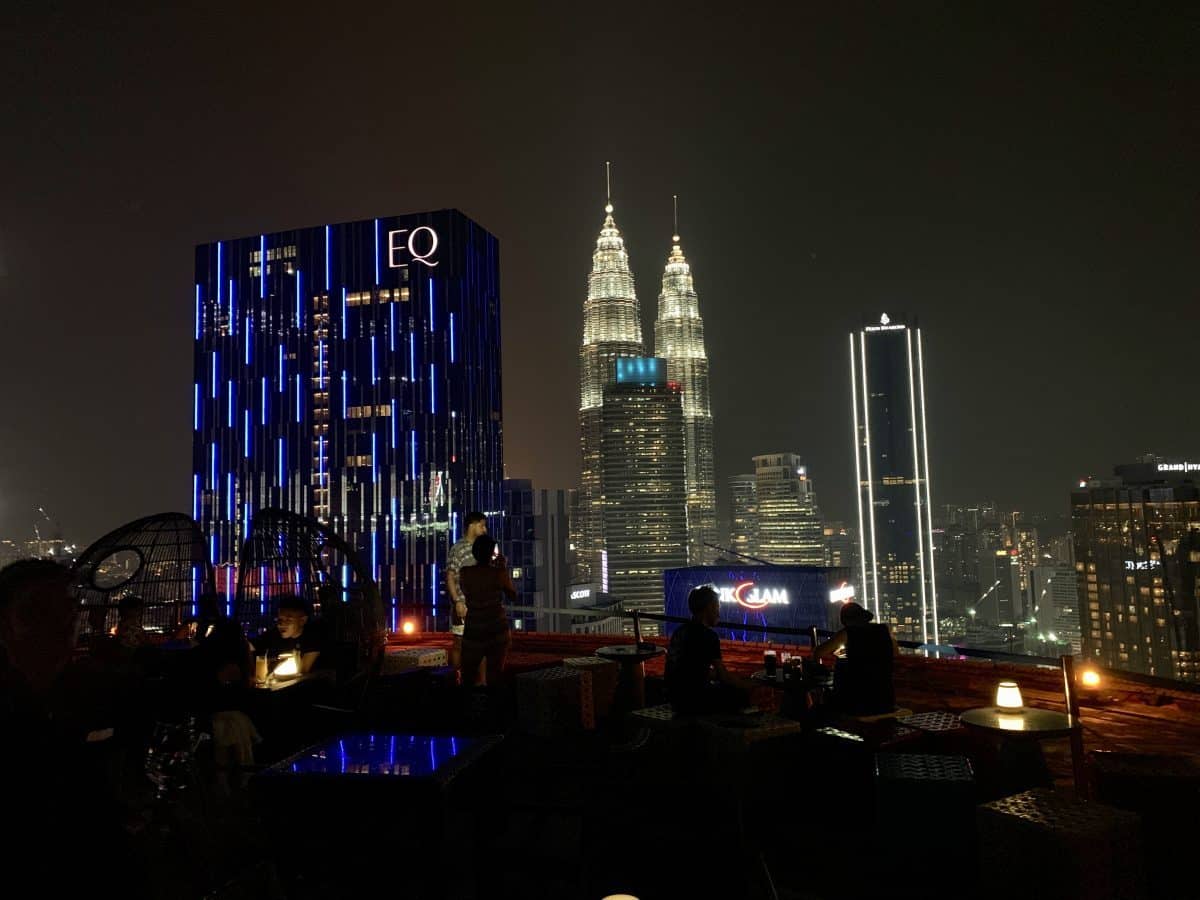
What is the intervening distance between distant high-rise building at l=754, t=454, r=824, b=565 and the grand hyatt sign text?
4714 inches

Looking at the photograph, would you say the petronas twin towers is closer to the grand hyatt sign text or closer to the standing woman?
the grand hyatt sign text

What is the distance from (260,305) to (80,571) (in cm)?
6760

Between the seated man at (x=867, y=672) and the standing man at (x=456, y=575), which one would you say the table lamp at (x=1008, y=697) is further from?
the standing man at (x=456, y=575)

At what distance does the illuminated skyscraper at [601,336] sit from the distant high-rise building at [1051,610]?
264 ft

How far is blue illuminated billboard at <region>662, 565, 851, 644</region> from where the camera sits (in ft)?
68.7

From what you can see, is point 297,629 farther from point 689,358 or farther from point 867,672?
point 689,358

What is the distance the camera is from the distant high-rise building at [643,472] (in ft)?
437

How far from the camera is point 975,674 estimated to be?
8.02 m

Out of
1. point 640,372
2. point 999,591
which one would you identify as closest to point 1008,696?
point 640,372

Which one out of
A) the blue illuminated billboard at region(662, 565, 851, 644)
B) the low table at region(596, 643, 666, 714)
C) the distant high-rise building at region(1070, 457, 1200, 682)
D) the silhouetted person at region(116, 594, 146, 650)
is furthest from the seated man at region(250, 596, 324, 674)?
the distant high-rise building at region(1070, 457, 1200, 682)

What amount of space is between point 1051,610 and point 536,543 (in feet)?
287

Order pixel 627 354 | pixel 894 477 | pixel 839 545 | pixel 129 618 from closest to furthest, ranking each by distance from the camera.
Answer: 1. pixel 129 618
2. pixel 894 477
3. pixel 839 545
4. pixel 627 354

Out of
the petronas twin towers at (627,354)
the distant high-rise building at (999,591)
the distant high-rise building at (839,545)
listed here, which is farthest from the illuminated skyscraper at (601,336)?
the distant high-rise building at (999,591)

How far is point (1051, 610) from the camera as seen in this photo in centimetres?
11700
